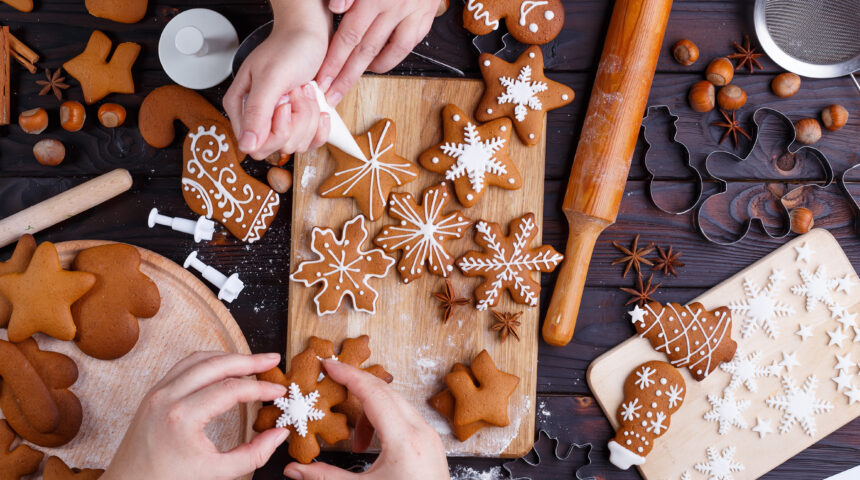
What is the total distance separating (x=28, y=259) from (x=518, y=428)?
1224mm

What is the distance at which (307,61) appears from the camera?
119cm

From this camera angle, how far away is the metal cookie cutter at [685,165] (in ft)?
5.04

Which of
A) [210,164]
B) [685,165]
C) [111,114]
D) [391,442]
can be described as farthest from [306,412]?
[685,165]

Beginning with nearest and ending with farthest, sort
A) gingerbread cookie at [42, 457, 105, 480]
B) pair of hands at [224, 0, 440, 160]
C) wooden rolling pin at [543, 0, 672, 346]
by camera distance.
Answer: pair of hands at [224, 0, 440, 160], gingerbread cookie at [42, 457, 105, 480], wooden rolling pin at [543, 0, 672, 346]

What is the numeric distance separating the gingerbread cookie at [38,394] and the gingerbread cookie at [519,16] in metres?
1.26

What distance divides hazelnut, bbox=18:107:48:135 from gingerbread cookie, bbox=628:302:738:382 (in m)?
1.54

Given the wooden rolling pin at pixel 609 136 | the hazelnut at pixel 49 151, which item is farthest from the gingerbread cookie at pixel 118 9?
the wooden rolling pin at pixel 609 136

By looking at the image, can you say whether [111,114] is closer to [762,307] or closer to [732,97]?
[732,97]

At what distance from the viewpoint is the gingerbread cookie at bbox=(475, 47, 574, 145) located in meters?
1.47

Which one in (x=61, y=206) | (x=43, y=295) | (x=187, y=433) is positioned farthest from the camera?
(x=61, y=206)

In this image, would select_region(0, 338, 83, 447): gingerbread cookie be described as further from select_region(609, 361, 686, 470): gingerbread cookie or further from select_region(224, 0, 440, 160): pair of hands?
select_region(609, 361, 686, 470): gingerbread cookie

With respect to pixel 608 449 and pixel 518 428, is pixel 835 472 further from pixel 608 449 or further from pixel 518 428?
pixel 518 428

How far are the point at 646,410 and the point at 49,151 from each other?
1595mm

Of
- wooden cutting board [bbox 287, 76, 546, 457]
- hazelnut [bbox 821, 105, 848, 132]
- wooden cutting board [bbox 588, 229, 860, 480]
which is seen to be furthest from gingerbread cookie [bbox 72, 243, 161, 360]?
hazelnut [bbox 821, 105, 848, 132]
